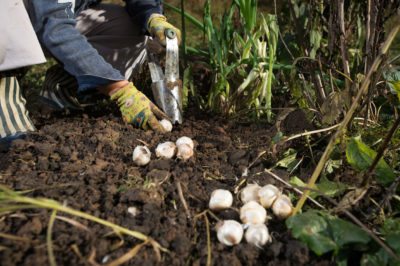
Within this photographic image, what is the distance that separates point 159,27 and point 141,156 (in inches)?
29.6

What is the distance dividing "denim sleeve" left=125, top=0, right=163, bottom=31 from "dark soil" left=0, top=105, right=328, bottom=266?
2.10 ft

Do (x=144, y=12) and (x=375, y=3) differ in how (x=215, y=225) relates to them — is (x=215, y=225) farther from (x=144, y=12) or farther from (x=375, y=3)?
(x=144, y=12)

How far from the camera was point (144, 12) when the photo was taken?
7.08ft

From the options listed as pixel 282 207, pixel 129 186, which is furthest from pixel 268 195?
pixel 129 186

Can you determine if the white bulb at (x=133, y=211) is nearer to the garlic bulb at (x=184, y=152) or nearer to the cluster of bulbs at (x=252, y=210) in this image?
the cluster of bulbs at (x=252, y=210)

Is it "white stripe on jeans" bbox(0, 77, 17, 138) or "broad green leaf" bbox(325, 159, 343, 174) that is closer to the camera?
"broad green leaf" bbox(325, 159, 343, 174)

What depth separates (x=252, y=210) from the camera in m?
1.12

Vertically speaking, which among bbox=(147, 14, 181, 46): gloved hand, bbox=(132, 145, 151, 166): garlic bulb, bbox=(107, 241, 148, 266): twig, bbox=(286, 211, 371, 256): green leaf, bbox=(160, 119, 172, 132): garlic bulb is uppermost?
bbox=(147, 14, 181, 46): gloved hand

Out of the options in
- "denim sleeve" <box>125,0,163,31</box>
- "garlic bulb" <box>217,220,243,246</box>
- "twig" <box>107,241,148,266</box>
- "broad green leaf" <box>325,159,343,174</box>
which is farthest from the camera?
"denim sleeve" <box>125,0,163,31</box>

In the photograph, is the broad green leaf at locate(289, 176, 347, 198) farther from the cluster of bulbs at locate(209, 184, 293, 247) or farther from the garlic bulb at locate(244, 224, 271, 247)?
the garlic bulb at locate(244, 224, 271, 247)

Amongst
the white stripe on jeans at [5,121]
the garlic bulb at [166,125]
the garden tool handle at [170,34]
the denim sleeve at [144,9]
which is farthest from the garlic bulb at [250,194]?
the denim sleeve at [144,9]

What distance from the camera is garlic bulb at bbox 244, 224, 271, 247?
1.06 meters

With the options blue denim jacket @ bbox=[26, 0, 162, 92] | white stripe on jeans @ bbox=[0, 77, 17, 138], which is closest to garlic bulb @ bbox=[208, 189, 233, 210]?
blue denim jacket @ bbox=[26, 0, 162, 92]

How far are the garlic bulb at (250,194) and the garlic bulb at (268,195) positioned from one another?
0.02 metres
